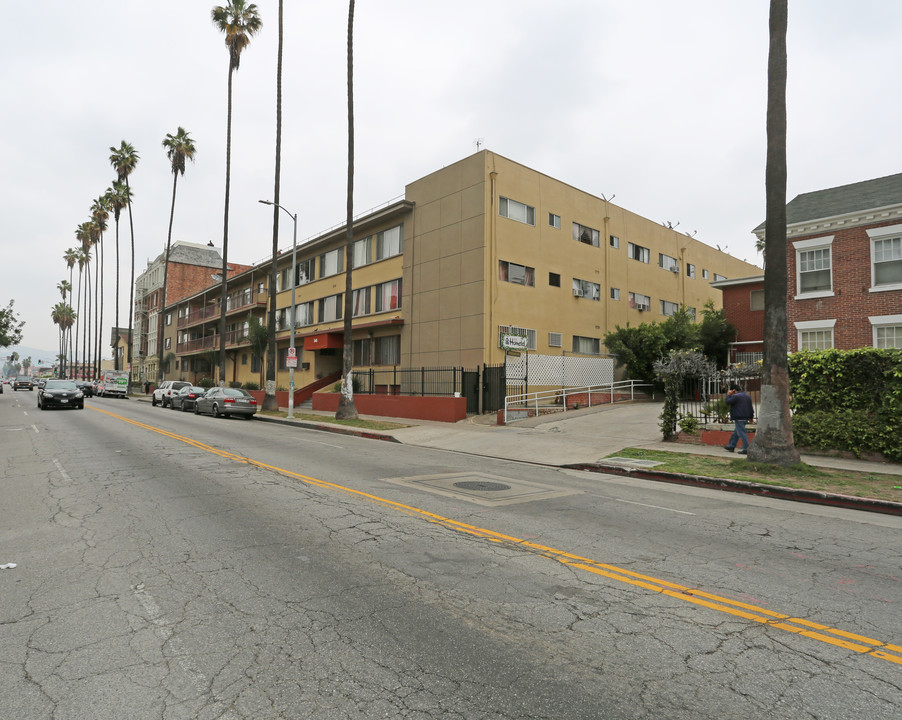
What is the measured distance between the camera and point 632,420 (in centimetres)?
2000

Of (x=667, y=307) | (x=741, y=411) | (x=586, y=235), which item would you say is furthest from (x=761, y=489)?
(x=667, y=307)

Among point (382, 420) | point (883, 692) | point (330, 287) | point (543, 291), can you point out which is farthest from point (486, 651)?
point (330, 287)

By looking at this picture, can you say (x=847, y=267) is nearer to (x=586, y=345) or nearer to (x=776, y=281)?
(x=776, y=281)

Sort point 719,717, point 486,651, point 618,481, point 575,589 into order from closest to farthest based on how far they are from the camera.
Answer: point 719,717 → point 486,651 → point 575,589 → point 618,481

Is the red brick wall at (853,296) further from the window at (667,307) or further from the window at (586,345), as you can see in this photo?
the window at (667,307)

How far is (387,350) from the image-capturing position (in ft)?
99.0

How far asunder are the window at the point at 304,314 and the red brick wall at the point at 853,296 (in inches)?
1099

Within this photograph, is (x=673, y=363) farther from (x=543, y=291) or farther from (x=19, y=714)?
(x=19, y=714)

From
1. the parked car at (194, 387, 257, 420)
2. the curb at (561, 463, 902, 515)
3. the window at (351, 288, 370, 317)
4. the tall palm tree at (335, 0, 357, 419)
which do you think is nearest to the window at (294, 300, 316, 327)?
the window at (351, 288, 370, 317)

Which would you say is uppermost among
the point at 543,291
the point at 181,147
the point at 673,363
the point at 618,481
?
the point at 181,147

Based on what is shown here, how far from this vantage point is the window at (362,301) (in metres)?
31.7

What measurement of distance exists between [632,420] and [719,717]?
17.9 meters

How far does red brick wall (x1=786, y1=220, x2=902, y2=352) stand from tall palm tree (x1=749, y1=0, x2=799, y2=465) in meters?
8.53

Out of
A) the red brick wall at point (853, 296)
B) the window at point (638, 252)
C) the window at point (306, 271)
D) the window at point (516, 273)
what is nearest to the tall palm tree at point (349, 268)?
the window at point (516, 273)
